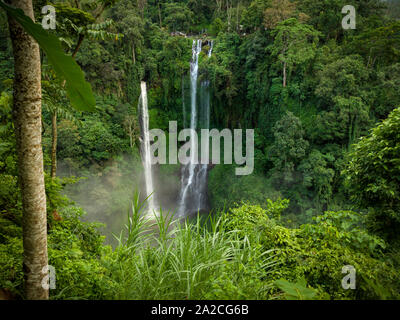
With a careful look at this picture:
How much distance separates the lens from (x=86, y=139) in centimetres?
1145

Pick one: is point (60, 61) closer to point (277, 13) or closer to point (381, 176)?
point (381, 176)

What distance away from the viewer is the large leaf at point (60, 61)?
720 mm

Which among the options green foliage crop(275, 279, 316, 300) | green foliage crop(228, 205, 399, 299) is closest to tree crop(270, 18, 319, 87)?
green foliage crop(228, 205, 399, 299)

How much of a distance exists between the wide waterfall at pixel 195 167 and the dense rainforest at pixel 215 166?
410mm

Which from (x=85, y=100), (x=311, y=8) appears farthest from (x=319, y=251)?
(x=311, y=8)

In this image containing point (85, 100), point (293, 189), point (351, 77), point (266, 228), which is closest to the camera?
point (85, 100)

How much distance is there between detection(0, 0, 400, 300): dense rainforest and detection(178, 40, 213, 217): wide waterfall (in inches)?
16.1

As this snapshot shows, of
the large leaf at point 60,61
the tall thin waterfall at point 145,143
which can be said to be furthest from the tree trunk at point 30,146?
the tall thin waterfall at point 145,143

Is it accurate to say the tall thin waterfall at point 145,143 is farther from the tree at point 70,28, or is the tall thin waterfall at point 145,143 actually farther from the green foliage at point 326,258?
the green foliage at point 326,258

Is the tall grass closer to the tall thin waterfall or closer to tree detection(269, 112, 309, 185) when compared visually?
tree detection(269, 112, 309, 185)

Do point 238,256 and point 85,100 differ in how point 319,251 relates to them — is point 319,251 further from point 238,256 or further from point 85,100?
point 85,100

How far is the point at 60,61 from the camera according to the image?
2.69 ft

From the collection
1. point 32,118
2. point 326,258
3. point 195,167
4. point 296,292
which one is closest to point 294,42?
point 195,167
